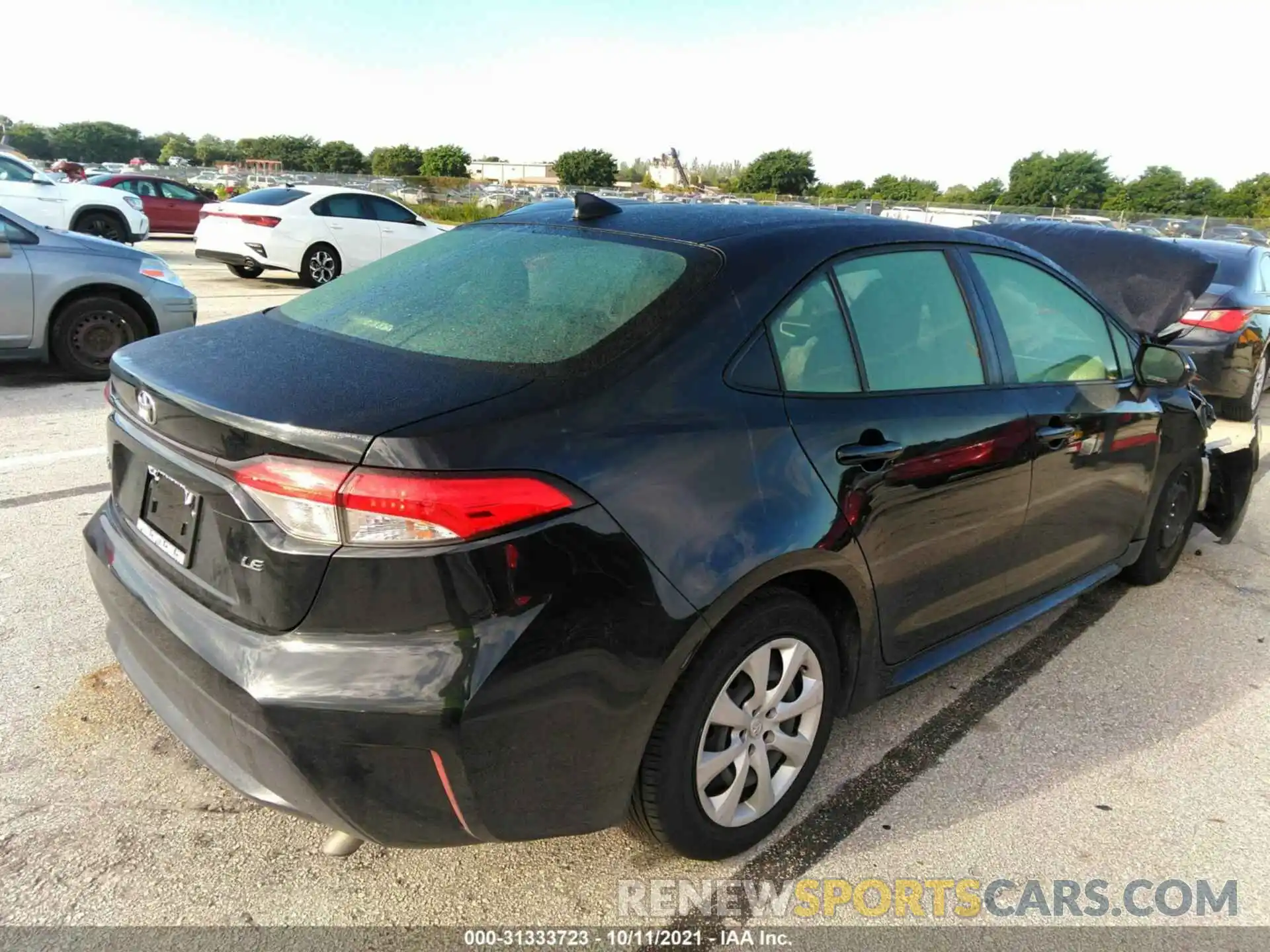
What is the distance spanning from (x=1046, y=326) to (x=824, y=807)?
6.33 ft

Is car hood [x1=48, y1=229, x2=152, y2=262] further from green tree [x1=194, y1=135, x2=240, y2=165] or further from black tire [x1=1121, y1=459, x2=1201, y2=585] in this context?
green tree [x1=194, y1=135, x2=240, y2=165]

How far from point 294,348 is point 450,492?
2.74ft

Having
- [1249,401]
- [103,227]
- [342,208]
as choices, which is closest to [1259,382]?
[1249,401]

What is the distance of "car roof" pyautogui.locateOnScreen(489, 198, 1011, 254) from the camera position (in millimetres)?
2576

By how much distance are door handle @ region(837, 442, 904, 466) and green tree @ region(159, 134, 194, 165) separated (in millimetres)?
116175

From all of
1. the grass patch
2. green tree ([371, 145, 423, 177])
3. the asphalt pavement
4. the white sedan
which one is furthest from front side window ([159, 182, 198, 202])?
green tree ([371, 145, 423, 177])

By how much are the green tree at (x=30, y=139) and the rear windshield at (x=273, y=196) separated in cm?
11591

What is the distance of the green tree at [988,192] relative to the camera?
77.9m

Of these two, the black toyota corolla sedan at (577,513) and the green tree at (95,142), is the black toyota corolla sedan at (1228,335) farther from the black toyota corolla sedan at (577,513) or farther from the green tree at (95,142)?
the green tree at (95,142)

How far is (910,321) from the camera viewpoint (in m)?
2.78

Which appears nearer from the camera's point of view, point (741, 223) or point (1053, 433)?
point (741, 223)

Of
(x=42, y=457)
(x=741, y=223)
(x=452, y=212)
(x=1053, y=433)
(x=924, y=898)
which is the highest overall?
(x=452, y=212)

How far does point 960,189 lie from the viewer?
270 ft

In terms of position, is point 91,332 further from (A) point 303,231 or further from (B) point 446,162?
(B) point 446,162
